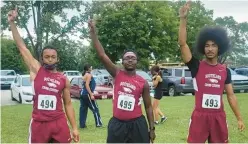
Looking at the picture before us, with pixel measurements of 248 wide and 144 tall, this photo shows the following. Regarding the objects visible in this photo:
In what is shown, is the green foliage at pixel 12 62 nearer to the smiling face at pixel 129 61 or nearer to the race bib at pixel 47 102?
the race bib at pixel 47 102

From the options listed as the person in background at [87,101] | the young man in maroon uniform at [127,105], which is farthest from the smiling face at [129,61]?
the person in background at [87,101]

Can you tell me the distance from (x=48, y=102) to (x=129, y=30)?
33.0m

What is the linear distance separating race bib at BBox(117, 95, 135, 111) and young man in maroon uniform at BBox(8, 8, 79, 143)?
748mm

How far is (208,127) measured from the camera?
18.4ft

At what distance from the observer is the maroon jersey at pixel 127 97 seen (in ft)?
18.1

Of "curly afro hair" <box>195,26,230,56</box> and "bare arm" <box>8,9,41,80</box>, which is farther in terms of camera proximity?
"curly afro hair" <box>195,26,230,56</box>

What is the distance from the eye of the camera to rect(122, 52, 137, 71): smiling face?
5637mm

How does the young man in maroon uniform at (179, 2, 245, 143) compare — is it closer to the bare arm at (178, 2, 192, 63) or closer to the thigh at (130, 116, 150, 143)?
the bare arm at (178, 2, 192, 63)

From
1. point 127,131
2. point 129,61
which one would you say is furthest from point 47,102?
point 129,61

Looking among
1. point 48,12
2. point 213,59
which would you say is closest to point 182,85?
point 48,12

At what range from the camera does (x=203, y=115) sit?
221 inches

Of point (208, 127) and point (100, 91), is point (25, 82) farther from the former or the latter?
point (208, 127)

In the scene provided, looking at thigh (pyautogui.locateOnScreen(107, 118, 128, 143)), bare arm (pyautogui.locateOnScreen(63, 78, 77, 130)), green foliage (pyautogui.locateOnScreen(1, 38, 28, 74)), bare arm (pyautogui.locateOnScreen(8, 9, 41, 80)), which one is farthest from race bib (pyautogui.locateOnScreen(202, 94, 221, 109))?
green foliage (pyautogui.locateOnScreen(1, 38, 28, 74))

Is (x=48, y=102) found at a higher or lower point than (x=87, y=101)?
higher
